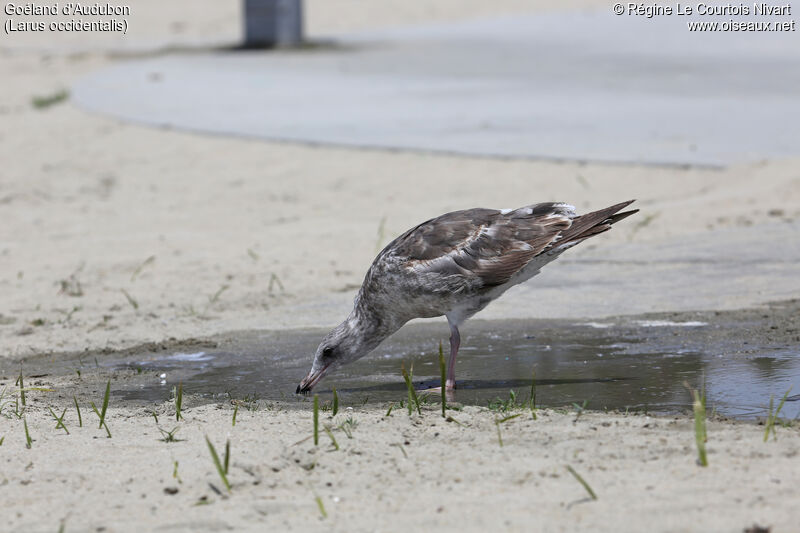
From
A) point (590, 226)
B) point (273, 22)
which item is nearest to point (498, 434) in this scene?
point (590, 226)

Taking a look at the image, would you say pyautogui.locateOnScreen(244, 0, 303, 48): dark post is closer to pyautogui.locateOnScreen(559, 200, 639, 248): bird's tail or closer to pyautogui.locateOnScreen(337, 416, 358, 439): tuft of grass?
pyautogui.locateOnScreen(559, 200, 639, 248): bird's tail

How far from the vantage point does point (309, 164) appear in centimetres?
1326

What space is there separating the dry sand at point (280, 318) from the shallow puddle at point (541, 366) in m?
0.42

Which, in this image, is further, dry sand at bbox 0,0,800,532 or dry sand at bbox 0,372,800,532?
dry sand at bbox 0,0,800,532

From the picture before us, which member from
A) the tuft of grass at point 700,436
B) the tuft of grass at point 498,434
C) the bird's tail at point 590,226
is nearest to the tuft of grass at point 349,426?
the tuft of grass at point 498,434

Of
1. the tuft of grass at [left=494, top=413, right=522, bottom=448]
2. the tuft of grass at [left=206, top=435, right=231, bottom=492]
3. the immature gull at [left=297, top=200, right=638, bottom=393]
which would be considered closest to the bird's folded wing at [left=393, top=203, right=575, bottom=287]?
the immature gull at [left=297, top=200, right=638, bottom=393]

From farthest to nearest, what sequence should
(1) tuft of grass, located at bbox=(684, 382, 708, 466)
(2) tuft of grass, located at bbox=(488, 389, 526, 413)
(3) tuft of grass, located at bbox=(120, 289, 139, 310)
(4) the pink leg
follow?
(3) tuft of grass, located at bbox=(120, 289, 139, 310) < (4) the pink leg < (2) tuft of grass, located at bbox=(488, 389, 526, 413) < (1) tuft of grass, located at bbox=(684, 382, 708, 466)

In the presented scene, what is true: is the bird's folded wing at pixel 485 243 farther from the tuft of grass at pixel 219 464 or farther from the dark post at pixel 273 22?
the dark post at pixel 273 22

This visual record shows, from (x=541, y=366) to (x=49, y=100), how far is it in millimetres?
14184

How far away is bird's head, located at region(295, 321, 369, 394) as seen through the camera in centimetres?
632

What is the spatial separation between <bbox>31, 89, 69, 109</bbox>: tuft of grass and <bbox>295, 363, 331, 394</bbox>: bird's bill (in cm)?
1353

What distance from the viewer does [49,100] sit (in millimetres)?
Answer: 18766

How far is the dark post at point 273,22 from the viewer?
72.6 ft

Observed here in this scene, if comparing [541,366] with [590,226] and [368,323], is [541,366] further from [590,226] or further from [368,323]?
[368,323]
